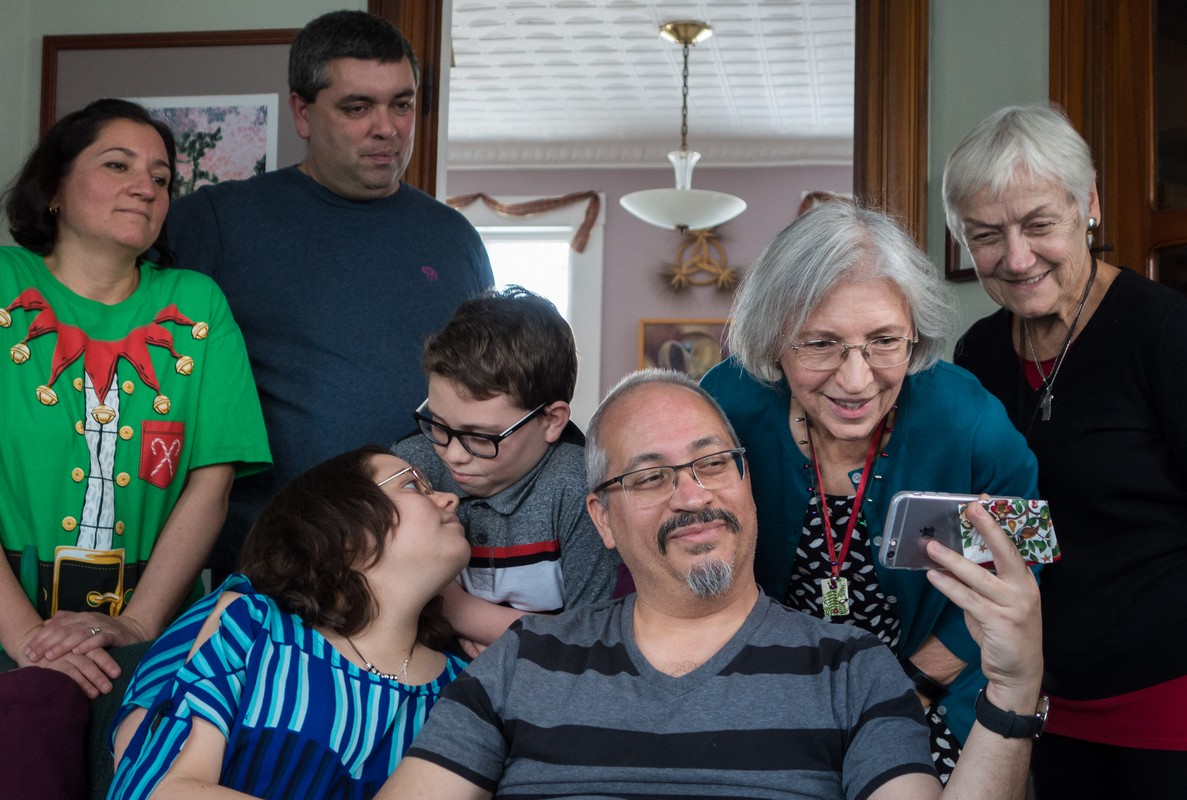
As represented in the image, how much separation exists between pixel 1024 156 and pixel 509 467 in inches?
40.2

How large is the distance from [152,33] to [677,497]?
255 cm

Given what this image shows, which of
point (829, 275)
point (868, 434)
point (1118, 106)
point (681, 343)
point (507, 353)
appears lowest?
point (868, 434)

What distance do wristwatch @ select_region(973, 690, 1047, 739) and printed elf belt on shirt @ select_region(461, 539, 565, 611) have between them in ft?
2.46

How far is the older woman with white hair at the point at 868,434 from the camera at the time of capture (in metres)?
1.75

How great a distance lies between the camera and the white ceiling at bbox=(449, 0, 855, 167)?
5.85m

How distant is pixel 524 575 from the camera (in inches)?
75.8

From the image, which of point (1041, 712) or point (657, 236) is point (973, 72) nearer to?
point (1041, 712)

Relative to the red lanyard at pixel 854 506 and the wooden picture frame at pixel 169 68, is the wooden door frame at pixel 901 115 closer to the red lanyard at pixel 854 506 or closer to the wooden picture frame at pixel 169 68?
the red lanyard at pixel 854 506

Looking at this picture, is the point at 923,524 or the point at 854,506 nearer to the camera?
the point at 923,524

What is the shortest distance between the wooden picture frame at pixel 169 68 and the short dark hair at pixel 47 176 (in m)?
1.15

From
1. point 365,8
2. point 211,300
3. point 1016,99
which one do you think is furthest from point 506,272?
point 211,300

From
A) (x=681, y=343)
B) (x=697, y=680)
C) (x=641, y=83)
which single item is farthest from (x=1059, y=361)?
(x=681, y=343)

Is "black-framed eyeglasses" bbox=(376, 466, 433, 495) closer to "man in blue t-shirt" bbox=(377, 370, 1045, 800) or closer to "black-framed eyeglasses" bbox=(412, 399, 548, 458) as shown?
"black-framed eyeglasses" bbox=(412, 399, 548, 458)

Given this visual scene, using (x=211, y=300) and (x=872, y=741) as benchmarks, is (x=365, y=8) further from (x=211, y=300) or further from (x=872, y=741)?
(x=872, y=741)
